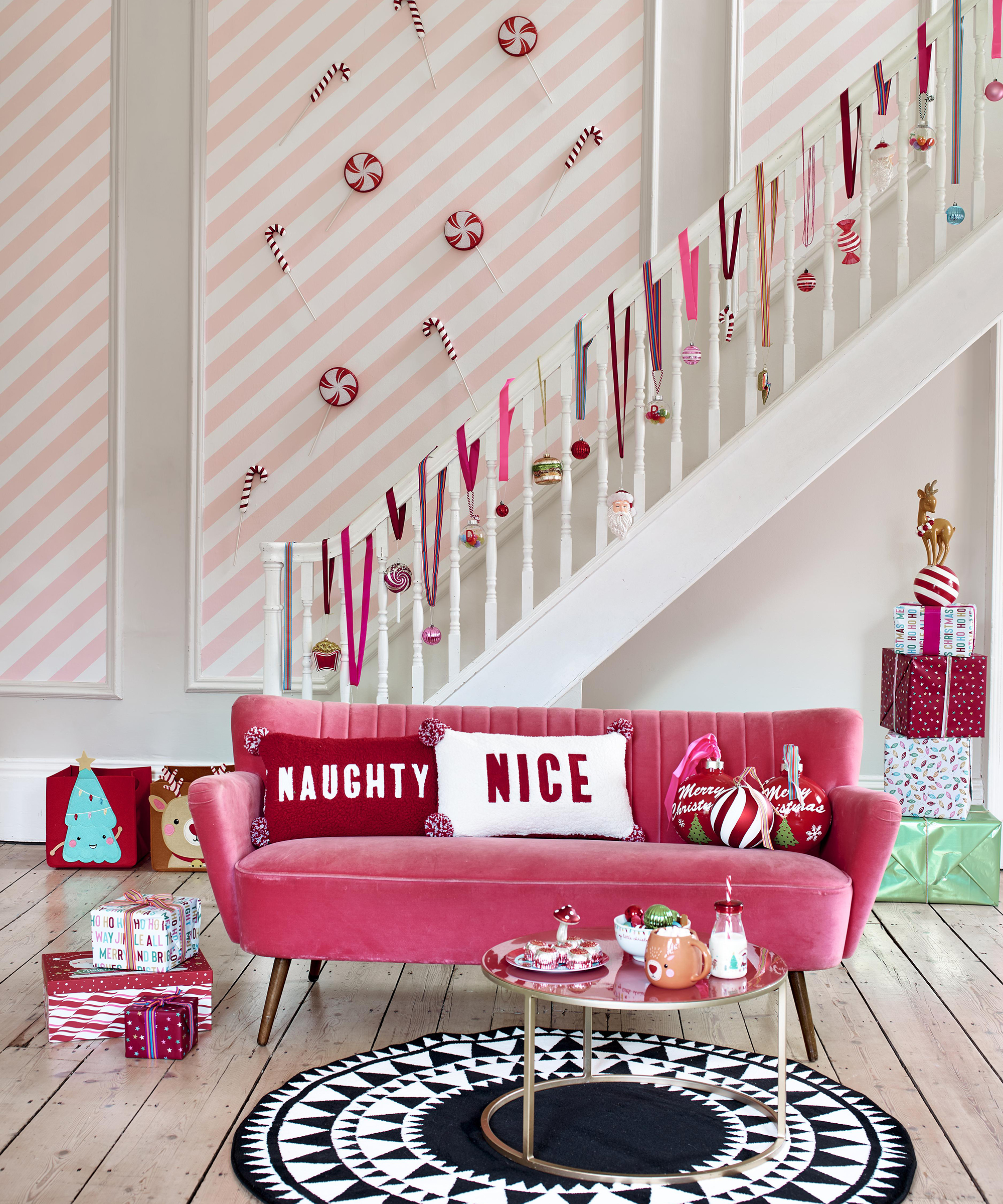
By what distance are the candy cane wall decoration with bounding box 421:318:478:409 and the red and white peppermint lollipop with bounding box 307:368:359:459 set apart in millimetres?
A: 377

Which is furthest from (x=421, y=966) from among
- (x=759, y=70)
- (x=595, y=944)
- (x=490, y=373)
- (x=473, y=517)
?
(x=759, y=70)

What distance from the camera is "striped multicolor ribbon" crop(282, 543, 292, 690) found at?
12.8 feet

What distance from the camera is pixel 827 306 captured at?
148 inches

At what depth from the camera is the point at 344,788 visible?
293 centimetres

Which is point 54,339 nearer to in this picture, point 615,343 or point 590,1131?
point 615,343

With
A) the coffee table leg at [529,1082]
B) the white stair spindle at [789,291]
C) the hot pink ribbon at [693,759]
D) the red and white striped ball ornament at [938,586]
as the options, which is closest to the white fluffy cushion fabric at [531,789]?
the hot pink ribbon at [693,759]

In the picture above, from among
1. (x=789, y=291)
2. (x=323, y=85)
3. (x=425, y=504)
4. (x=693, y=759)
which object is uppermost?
(x=323, y=85)

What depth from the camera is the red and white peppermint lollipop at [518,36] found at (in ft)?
15.7

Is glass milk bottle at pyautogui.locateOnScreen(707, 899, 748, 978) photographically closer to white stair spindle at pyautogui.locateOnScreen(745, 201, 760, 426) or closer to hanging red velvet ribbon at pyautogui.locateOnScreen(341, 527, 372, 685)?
hanging red velvet ribbon at pyautogui.locateOnScreen(341, 527, 372, 685)

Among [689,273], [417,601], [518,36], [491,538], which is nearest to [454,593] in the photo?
[417,601]

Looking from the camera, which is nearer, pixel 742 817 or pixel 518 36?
pixel 742 817

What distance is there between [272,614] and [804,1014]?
2171 mm

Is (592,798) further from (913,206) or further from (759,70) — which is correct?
Answer: (759,70)

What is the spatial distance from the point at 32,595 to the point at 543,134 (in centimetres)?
298
